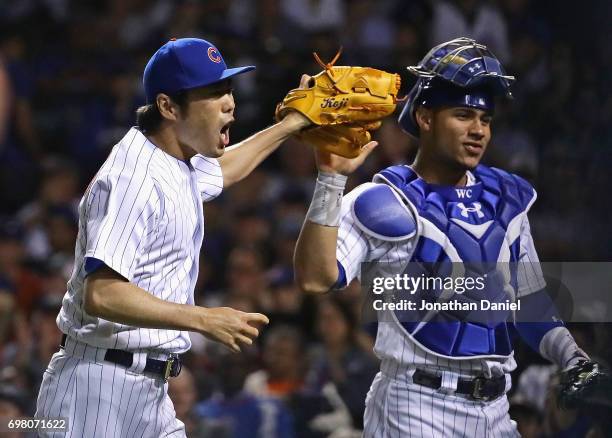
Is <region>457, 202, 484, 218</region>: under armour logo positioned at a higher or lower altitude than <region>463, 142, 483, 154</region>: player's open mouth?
lower

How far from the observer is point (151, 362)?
2902 millimetres

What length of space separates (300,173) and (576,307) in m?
2.70

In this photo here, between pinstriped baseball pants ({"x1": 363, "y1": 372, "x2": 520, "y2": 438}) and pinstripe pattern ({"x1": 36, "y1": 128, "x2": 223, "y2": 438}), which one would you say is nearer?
pinstripe pattern ({"x1": 36, "y1": 128, "x2": 223, "y2": 438})

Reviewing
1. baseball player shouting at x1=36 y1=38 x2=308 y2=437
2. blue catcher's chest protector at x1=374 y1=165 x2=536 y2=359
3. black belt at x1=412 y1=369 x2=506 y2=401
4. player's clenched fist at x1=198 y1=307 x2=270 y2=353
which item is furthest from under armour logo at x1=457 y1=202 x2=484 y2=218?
player's clenched fist at x1=198 y1=307 x2=270 y2=353

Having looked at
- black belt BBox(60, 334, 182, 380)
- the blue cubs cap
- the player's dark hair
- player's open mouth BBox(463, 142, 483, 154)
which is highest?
the blue cubs cap

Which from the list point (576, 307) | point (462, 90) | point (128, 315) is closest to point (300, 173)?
point (576, 307)

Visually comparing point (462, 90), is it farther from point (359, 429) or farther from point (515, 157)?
point (515, 157)

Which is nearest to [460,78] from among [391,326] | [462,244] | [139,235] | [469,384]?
[462,244]

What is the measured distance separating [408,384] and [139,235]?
840 millimetres

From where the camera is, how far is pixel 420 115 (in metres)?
3.24

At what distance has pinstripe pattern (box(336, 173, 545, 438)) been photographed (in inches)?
120

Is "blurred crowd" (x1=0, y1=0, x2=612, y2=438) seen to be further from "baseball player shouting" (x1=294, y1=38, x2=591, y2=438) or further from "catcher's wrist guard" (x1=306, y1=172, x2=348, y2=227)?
"catcher's wrist guard" (x1=306, y1=172, x2=348, y2=227)

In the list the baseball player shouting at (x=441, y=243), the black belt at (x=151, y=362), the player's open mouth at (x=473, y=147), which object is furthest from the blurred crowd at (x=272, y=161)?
the black belt at (x=151, y=362)

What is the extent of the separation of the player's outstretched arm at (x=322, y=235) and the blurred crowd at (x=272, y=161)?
1093 millimetres
